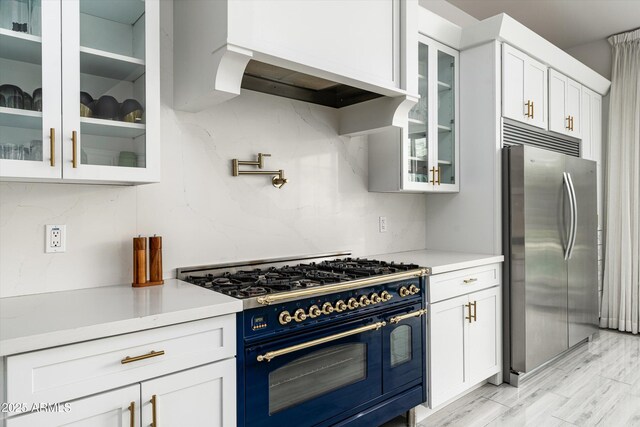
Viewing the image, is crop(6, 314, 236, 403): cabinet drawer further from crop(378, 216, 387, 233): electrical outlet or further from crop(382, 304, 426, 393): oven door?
crop(378, 216, 387, 233): electrical outlet

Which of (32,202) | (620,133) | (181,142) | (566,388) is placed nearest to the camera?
(32,202)

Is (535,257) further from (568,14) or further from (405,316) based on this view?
(568,14)

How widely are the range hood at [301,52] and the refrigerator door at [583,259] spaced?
72.5 inches

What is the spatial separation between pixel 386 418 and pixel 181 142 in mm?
1759

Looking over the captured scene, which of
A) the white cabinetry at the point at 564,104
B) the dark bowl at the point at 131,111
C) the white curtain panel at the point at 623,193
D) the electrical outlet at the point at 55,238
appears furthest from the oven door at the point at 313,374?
the white curtain panel at the point at 623,193

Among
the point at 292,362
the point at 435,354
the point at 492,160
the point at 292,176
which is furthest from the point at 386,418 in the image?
the point at 492,160

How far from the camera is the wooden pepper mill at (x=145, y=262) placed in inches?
74.1

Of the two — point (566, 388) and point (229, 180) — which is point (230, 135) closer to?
point (229, 180)

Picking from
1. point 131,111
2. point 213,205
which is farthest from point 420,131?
point 131,111

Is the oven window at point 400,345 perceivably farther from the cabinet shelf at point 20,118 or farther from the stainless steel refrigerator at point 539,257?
the cabinet shelf at point 20,118

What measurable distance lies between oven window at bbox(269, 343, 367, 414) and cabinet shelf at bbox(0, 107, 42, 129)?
4.20 feet

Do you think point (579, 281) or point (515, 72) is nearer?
point (515, 72)

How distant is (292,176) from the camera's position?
260cm

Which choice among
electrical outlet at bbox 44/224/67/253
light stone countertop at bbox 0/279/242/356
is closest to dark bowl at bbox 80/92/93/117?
electrical outlet at bbox 44/224/67/253
